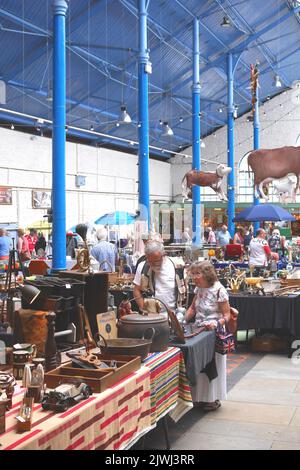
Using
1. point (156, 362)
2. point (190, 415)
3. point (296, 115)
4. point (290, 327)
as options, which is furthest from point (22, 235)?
point (296, 115)

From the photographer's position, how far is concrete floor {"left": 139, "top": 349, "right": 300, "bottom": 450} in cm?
413

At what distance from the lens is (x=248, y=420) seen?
15.3ft

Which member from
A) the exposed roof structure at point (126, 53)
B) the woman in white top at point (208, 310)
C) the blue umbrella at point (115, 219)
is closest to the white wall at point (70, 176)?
the exposed roof structure at point (126, 53)

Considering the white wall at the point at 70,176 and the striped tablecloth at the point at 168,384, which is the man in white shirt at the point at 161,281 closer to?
the striped tablecloth at the point at 168,384

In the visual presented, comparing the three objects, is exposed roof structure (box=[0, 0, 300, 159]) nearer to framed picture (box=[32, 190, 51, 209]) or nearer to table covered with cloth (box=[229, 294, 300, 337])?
framed picture (box=[32, 190, 51, 209])

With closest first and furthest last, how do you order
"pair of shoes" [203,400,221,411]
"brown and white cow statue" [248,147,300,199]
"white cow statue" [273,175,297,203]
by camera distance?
"pair of shoes" [203,400,221,411] → "brown and white cow statue" [248,147,300,199] → "white cow statue" [273,175,297,203]

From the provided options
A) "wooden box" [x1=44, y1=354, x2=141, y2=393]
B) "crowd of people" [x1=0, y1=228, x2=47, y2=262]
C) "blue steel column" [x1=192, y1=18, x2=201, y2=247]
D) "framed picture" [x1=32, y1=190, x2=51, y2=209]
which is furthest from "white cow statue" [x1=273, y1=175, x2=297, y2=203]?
"framed picture" [x1=32, y1=190, x2=51, y2=209]

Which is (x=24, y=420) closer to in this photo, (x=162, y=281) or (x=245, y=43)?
(x=162, y=281)

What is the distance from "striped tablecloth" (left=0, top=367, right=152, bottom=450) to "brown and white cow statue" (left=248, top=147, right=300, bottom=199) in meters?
3.81

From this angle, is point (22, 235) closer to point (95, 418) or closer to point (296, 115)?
point (95, 418)

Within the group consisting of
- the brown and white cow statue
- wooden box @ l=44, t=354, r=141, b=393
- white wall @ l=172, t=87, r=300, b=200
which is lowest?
wooden box @ l=44, t=354, r=141, b=393

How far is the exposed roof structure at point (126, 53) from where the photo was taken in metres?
15.8

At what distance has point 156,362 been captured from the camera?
3.64m

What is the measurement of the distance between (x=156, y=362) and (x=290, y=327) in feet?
12.0
